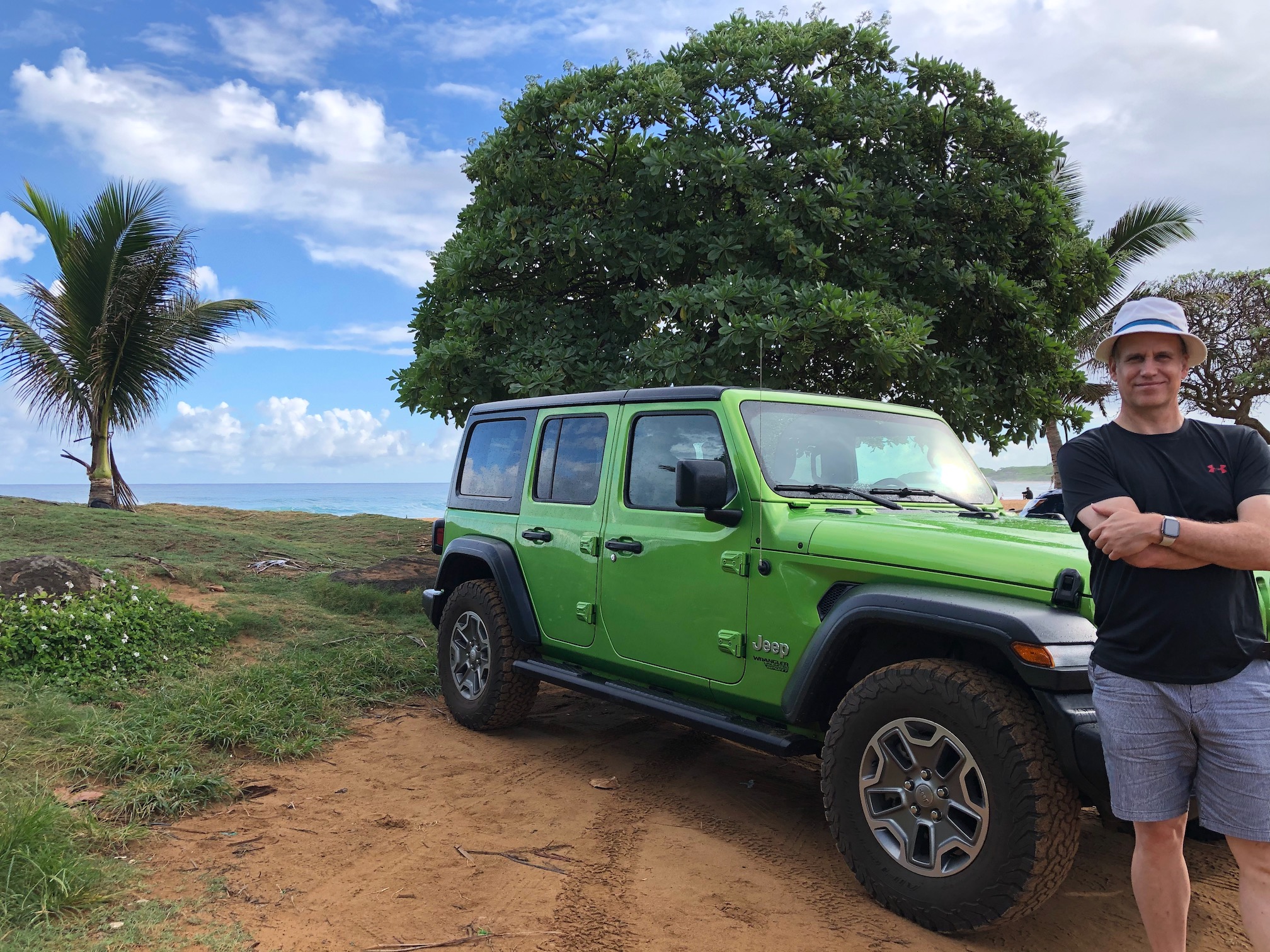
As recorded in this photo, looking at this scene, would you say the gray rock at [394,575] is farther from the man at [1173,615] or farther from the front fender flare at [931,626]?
the man at [1173,615]

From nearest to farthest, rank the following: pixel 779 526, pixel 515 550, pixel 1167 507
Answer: pixel 1167 507, pixel 779 526, pixel 515 550

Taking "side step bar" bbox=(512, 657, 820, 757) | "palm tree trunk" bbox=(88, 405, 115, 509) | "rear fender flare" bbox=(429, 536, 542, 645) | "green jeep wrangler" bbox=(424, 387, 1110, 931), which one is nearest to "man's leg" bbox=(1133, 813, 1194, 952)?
"green jeep wrangler" bbox=(424, 387, 1110, 931)

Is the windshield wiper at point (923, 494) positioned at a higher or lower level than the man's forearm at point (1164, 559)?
higher

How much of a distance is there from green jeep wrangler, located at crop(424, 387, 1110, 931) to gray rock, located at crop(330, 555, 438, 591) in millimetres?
4287

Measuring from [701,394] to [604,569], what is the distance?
3.52ft

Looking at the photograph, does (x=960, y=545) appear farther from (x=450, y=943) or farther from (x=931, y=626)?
(x=450, y=943)

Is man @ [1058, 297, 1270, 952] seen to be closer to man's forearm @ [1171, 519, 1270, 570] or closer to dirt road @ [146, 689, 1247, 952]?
man's forearm @ [1171, 519, 1270, 570]

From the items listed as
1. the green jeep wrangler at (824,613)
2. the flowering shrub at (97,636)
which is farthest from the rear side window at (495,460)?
the flowering shrub at (97,636)

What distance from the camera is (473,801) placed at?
454cm

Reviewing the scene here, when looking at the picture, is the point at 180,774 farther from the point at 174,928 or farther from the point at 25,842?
the point at 174,928

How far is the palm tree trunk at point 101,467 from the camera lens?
1653 cm

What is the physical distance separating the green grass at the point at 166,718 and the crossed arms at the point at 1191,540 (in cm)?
306

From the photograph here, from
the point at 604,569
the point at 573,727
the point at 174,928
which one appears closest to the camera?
the point at 174,928

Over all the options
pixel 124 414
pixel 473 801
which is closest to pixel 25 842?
pixel 473 801
